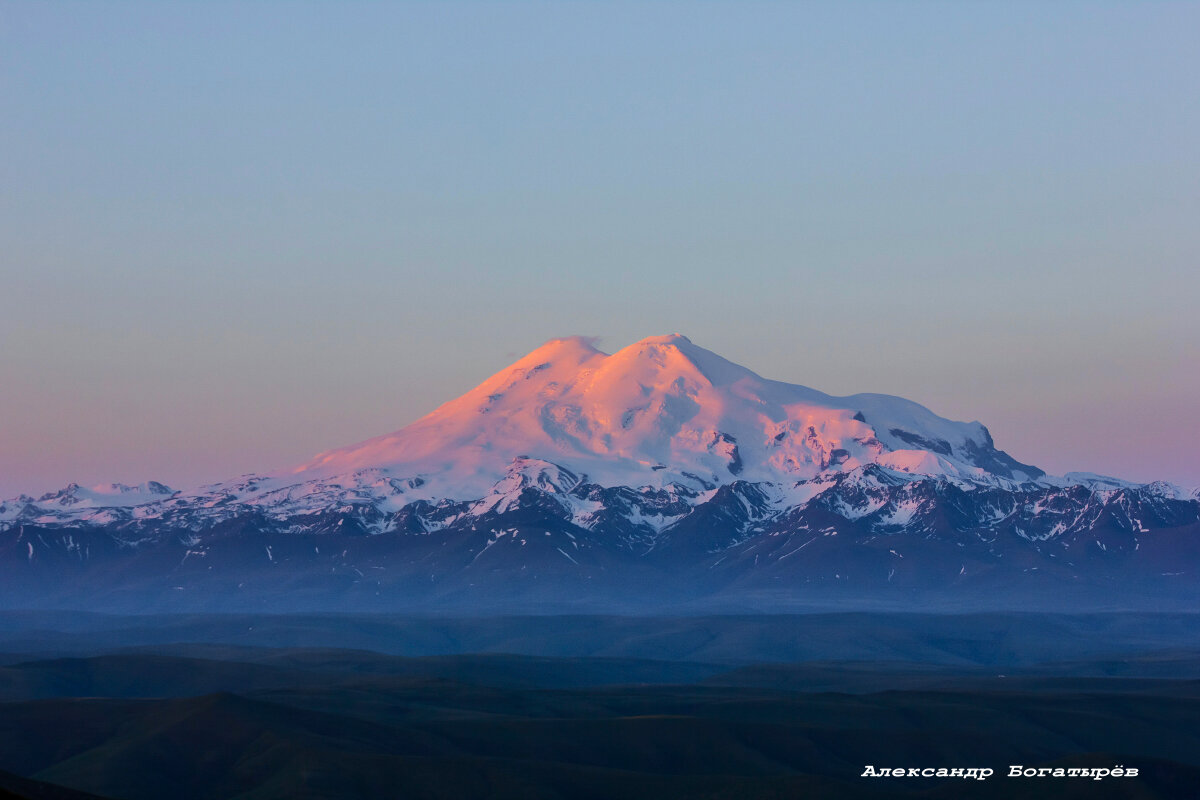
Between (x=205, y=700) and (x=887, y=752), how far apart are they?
7223 centimetres

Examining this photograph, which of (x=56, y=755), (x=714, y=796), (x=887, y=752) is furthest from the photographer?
(x=887, y=752)

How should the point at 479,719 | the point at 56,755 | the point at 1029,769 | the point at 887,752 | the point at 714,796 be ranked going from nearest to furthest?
the point at 714,796 → the point at 1029,769 → the point at 56,755 → the point at 887,752 → the point at 479,719

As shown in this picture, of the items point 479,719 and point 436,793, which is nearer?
point 436,793

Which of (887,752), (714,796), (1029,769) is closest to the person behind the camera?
(714,796)

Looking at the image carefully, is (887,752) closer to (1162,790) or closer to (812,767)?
(812,767)

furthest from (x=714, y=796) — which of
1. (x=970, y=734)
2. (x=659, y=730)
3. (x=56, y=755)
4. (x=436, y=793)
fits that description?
(x=56, y=755)

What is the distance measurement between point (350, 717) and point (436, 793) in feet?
137

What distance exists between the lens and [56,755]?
557ft

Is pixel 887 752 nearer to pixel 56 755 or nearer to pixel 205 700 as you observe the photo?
pixel 205 700

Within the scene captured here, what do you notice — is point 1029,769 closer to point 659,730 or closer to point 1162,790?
point 1162,790

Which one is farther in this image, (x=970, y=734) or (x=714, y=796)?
(x=970, y=734)

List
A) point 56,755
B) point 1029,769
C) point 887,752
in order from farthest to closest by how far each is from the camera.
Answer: point 887,752, point 56,755, point 1029,769

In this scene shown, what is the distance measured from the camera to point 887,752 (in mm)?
180875

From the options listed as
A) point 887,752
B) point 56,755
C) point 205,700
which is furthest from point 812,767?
point 56,755
